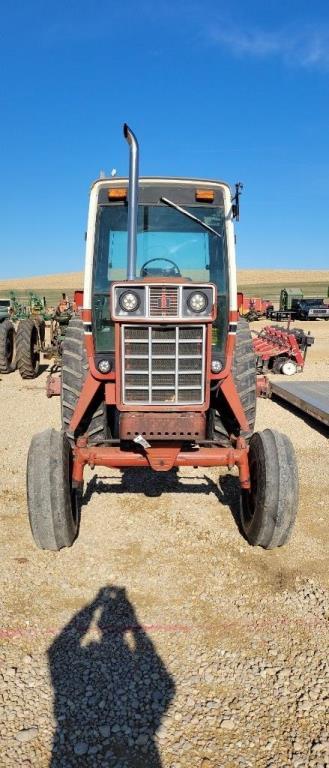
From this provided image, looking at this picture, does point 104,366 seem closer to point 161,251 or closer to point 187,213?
point 161,251

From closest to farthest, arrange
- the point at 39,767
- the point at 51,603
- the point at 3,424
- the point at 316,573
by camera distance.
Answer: the point at 39,767
the point at 51,603
the point at 316,573
the point at 3,424

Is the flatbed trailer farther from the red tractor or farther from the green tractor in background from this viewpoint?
the green tractor in background

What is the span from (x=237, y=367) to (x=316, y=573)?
2033mm

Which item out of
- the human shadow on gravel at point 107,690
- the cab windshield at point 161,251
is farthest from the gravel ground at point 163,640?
the cab windshield at point 161,251

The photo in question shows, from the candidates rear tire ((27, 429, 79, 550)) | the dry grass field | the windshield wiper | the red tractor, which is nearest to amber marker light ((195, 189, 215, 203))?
the red tractor

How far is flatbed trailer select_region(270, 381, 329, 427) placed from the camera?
7622mm

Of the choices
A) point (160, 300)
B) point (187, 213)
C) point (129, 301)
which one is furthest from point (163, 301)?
point (187, 213)

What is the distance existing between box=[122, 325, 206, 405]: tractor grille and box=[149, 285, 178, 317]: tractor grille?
108 millimetres

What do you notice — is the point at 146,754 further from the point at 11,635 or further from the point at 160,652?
the point at 11,635

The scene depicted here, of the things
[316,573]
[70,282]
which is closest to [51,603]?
[316,573]

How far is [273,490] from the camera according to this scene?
3838 mm

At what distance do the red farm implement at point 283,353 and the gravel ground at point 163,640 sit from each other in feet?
24.5

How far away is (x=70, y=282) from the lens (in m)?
64.5

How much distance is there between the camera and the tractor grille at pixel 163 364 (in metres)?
3.56
